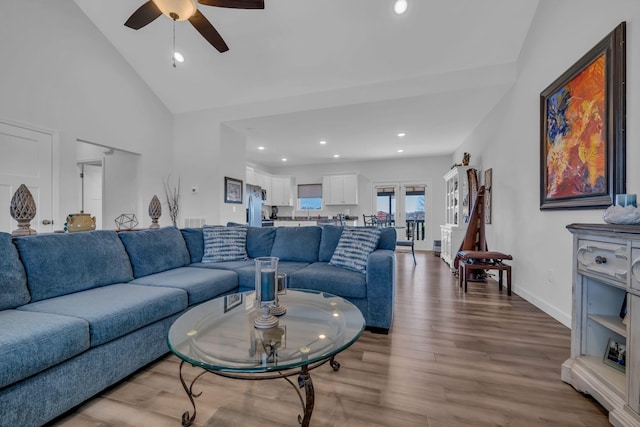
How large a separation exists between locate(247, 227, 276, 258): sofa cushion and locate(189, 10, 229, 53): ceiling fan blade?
80.9 inches

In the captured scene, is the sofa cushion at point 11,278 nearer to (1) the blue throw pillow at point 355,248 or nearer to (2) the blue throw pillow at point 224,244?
(2) the blue throw pillow at point 224,244

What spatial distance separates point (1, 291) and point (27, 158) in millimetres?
2744

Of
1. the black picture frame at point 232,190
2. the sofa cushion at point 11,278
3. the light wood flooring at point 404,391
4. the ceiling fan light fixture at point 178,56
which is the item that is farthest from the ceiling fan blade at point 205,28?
the light wood flooring at point 404,391

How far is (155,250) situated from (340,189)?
599 centimetres

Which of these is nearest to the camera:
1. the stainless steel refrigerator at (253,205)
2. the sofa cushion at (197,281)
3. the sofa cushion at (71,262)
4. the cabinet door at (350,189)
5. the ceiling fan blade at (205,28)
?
the sofa cushion at (71,262)

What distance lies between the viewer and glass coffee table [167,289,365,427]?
1.08 metres

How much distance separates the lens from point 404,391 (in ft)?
5.13

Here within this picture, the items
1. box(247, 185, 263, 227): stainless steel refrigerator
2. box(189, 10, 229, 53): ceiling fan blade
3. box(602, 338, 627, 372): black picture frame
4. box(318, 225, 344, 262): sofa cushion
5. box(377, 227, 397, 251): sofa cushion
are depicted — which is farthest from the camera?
box(247, 185, 263, 227): stainless steel refrigerator

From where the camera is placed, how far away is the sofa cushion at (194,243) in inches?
121

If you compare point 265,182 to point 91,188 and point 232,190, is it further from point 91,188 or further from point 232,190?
point 91,188

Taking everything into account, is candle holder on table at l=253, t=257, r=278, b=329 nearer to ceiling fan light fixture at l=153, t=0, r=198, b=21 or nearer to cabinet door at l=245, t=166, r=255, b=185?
ceiling fan light fixture at l=153, t=0, r=198, b=21

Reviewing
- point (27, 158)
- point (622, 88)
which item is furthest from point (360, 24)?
point (27, 158)

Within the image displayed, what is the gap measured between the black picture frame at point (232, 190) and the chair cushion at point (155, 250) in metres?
2.19

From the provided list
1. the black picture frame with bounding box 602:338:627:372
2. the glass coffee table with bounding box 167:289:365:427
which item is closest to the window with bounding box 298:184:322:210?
the glass coffee table with bounding box 167:289:365:427
